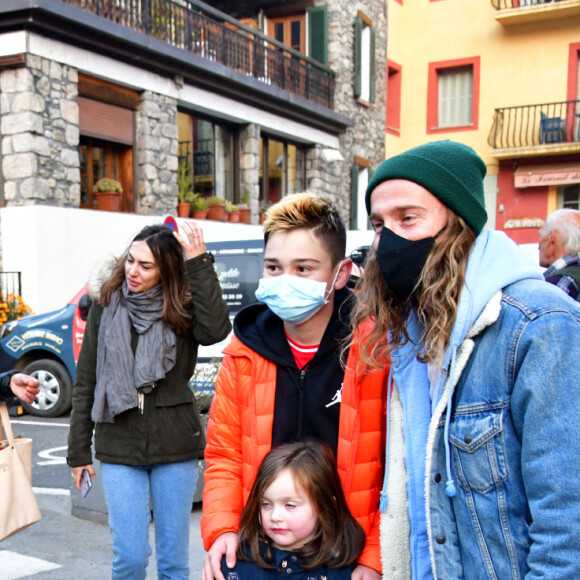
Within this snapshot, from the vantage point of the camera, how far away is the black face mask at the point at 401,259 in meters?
1.50

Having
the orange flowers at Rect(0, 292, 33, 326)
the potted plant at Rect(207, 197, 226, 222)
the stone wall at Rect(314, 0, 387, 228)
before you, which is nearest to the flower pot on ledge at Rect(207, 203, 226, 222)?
the potted plant at Rect(207, 197, 226, 222)

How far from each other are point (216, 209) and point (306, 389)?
11434 millimetres

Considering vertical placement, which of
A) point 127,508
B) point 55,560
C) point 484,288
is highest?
point 484,288

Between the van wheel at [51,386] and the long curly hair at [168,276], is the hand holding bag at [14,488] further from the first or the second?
the van wheel at [51,386]

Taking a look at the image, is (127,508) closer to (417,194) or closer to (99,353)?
(99,353)

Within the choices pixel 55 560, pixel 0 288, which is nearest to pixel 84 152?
pixel 0 288

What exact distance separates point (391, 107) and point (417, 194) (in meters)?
20.6

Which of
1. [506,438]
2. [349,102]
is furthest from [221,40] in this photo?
[506,438]

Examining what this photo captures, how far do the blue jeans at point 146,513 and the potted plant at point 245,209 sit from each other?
11360 millimetres

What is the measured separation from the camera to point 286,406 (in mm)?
1993

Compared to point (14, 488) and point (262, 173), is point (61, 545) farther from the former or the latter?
point (262, 173)

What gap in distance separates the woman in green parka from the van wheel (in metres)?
4.77

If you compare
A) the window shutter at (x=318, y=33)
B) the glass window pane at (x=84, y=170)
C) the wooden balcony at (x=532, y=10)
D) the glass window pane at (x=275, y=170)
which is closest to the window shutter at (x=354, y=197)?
the glass window pane at (x=275, y=170)

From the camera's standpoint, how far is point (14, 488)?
8.96 feet
